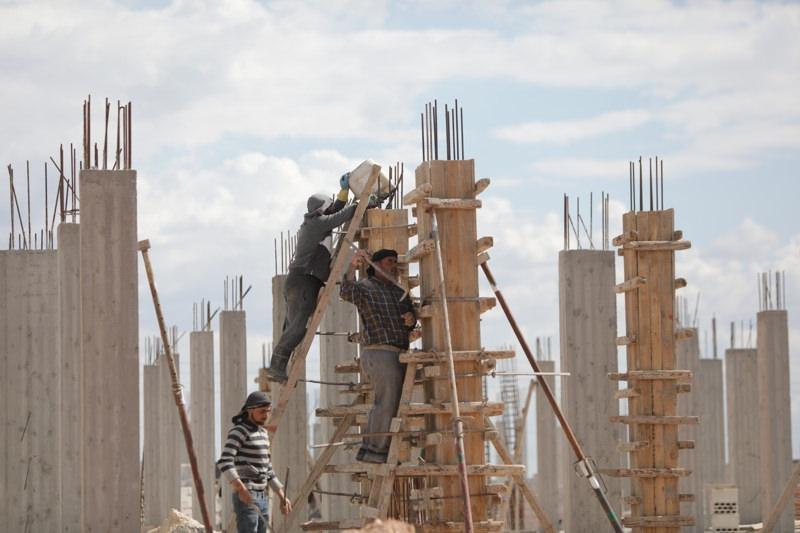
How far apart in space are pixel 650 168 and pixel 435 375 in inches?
137

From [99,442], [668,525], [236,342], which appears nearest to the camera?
[99,442]

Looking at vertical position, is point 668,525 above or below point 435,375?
below

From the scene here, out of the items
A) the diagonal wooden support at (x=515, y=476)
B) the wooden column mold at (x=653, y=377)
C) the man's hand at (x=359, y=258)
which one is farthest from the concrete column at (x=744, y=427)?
the man's hand at (x=359, y=258)

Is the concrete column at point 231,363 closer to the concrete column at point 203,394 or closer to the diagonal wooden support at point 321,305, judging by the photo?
the concrete column at point 203,394

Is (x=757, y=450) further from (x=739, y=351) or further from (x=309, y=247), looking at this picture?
(x=309, y=247)

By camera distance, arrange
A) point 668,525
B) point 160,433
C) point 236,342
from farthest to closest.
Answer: point 160,433 → point 236,342 → point 668,525

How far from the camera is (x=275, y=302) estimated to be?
1441 centimetres

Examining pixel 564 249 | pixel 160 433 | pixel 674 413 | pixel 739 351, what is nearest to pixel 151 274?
pixel 674 413

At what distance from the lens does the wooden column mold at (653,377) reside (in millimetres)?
11555

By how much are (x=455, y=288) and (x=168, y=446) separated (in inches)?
444

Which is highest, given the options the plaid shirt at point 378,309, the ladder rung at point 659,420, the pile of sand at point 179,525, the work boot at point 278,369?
the plaid shirt at point 378,309

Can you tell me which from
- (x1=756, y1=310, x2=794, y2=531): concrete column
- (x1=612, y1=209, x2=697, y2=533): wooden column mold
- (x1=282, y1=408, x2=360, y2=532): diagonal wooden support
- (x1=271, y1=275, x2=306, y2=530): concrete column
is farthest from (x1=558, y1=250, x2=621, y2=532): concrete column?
(x1=756, y1=310, x2=794, y2=531): concrete column

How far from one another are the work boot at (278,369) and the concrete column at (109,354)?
183 cm

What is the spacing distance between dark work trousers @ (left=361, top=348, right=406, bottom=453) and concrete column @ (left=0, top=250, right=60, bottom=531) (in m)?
4.85
